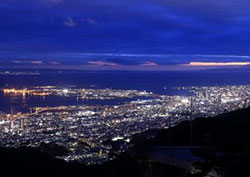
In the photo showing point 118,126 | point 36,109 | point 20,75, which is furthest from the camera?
point 20,75

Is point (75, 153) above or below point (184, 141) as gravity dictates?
below

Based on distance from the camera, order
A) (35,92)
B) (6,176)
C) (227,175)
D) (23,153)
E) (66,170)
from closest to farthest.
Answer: (227,175)
(6,176)
(66,170)
(23,153)
(35,92)

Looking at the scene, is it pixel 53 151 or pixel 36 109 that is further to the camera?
pixel 36 109

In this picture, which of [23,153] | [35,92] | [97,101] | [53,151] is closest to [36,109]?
[97,101]

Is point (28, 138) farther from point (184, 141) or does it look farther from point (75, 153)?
point (184, 141)

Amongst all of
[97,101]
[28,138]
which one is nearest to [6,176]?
[28,138]

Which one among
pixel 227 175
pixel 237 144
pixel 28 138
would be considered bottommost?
pixel 28 138
